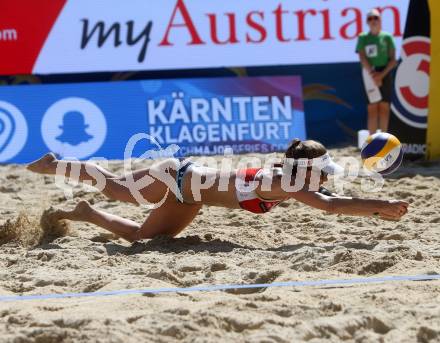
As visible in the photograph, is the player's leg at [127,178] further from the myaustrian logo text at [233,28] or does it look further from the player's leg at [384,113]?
the player's leg at [384,113]

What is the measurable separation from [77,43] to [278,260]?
632 centimetres

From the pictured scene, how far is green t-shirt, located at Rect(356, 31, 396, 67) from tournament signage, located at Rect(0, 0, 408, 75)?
31.3 inches

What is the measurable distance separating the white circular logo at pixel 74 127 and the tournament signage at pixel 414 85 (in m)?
3.62

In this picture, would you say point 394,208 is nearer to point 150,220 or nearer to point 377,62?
point 150,220

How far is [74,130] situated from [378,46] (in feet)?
12.5

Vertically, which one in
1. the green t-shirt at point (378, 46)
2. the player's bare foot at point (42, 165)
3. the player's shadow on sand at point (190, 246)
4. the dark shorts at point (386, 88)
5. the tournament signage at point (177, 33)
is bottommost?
the player's shadow on sand at point (190, 246)

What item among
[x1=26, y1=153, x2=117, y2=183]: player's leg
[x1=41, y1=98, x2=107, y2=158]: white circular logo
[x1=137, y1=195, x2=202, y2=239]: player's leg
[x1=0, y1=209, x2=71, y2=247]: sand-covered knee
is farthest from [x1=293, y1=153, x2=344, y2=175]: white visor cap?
[x1=41, y1=98, x2=107, y2=158]: white circular logo

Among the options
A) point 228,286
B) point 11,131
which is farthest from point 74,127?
point 228,286

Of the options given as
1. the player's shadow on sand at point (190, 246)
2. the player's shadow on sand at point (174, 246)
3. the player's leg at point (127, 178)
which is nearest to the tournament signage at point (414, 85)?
the player's shadow on sand at point (190, 246)

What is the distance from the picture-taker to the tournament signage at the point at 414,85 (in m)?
8.95

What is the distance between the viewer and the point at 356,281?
14.1 ft

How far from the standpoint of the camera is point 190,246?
5395mm

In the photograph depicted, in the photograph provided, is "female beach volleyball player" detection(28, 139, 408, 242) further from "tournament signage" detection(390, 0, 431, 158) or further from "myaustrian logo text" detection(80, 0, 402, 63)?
"myaustrian logo text" detection(80, 0, 402, 63)

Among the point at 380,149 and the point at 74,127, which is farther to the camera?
the point at 74,127
